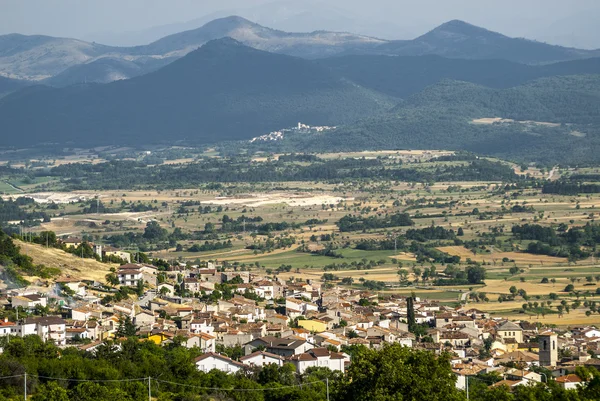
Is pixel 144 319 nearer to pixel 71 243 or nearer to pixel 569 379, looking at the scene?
pixel 569 379

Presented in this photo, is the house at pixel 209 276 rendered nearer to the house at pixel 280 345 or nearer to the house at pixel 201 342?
the house at pixel 201 342

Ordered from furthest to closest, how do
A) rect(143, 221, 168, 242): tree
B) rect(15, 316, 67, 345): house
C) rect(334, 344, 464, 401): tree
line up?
rect(143, 221, 168, 242): tree < rect(15, 316, 67, 345): house < rect(334, 344, 464, 401): tree

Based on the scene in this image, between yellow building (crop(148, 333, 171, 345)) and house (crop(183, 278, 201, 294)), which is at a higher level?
yellow building (crop(148, 333, 171, 345))

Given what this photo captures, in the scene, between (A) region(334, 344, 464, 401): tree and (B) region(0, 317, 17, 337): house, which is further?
(B) region(0, 317, 17, 337): house

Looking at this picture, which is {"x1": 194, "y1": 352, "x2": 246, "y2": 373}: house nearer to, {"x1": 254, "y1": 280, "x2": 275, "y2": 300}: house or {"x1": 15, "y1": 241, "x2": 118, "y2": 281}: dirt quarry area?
{"x1": 15, "y1": 241, "x2": 118, "y2": 281}: dirt quarry area

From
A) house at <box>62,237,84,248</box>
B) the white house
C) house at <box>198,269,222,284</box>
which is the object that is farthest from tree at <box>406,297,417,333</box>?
house at <box>62,237,84,248</box>

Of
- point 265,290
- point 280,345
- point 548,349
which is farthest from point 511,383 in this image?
point 265,290

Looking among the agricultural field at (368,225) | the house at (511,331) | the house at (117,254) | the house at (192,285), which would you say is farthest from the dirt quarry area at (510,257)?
the house at (511,331)
